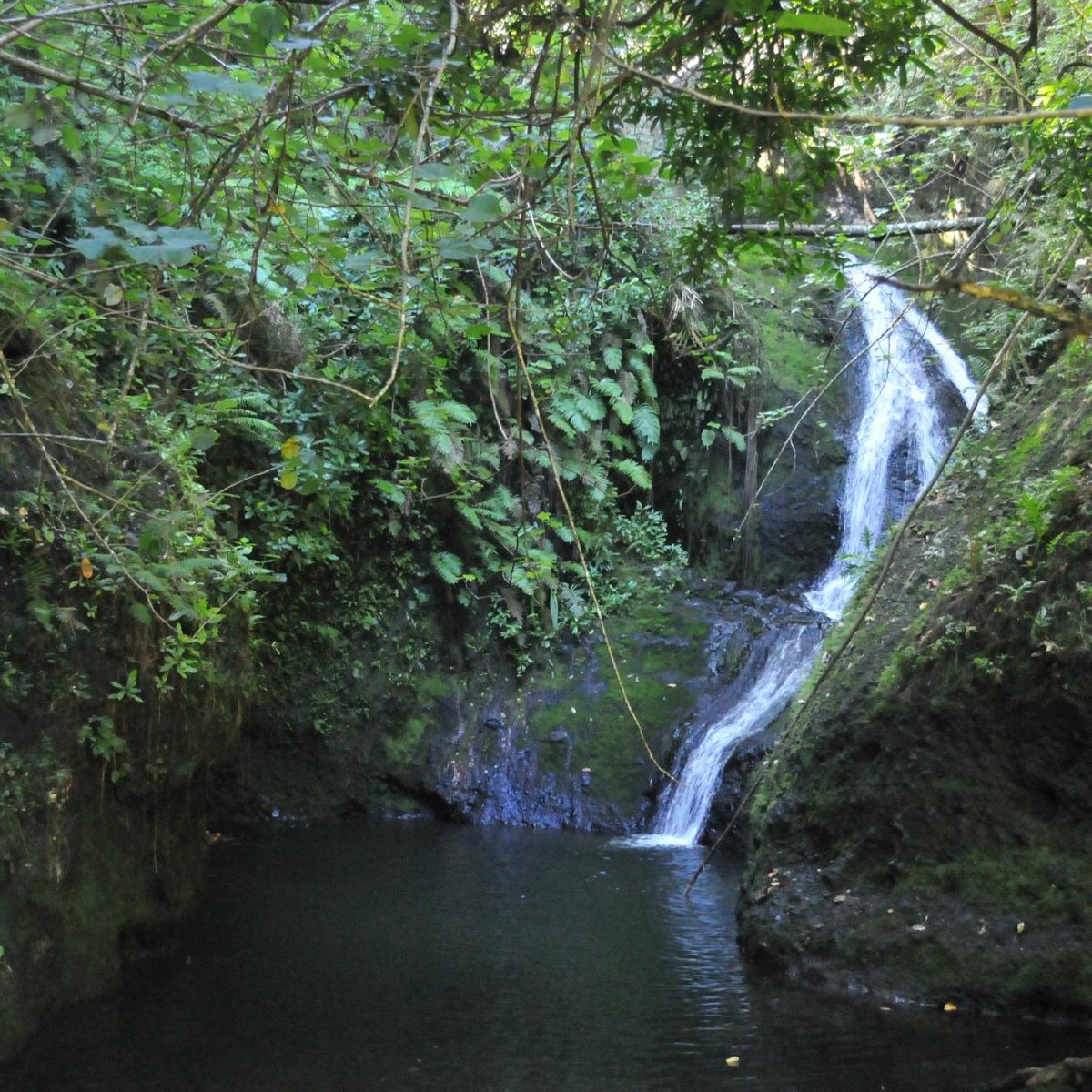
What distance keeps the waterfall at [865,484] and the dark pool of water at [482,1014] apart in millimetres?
2617

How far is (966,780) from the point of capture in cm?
572

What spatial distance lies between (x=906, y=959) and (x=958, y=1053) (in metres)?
0.72

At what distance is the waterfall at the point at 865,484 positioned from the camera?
1069 cm

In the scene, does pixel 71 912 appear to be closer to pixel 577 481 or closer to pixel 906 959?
pixel 906 959

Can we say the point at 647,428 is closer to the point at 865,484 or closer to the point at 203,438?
the point at 865,484

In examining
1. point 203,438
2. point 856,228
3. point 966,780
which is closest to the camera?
point 203,438

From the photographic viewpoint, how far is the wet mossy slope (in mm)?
5289

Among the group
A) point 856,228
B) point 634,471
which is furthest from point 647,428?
point 856,228

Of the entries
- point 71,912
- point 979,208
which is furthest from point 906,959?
point 979,208

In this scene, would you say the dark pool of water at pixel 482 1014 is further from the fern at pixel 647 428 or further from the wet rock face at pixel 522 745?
the fern at pixel 647 428

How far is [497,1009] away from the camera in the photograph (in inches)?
222

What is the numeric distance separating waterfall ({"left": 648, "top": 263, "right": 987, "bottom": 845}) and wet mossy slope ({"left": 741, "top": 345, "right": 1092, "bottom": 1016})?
389 centimetres

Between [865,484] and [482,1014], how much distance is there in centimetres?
943

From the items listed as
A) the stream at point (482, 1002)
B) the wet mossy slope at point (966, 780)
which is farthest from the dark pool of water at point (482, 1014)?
the wet mossy slope at point (966, 780)
